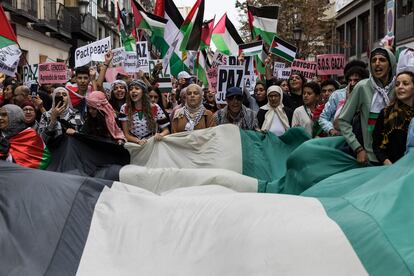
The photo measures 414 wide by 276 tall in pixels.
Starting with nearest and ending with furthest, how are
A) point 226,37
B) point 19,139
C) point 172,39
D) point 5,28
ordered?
point 19,139, point 5,28, point 172,39, point 226,37

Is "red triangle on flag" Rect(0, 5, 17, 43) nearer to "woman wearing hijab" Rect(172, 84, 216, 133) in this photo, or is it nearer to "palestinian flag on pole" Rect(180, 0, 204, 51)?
"woman wearing hijab" Rect(172, 84, 216, 133)

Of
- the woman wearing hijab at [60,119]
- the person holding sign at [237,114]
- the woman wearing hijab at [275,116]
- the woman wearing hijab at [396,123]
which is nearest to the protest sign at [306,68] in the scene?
the woman wearing hijab at [275,116]

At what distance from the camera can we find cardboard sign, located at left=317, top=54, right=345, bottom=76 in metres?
12.6

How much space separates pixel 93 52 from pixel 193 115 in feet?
16.6

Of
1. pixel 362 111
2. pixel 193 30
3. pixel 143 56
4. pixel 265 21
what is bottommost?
pixel 362 111

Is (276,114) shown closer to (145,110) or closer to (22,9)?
(145,110)

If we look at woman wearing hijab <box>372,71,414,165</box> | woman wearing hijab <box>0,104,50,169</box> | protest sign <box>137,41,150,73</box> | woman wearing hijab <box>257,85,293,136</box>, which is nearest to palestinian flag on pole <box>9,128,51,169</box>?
woman wearing hijab <box>0,104,50,169</box>

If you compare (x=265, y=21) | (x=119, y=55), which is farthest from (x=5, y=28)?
(x=265, y=21)

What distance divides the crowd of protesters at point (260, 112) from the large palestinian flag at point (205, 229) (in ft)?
2.14

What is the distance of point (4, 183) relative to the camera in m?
4.04

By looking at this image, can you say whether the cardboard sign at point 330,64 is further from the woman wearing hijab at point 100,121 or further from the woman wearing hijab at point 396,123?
the woman wearing hijab at point 396,123

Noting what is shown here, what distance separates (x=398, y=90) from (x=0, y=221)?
3087mm

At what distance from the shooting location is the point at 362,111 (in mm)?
5508

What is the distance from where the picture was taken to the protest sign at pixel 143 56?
1251 cm
